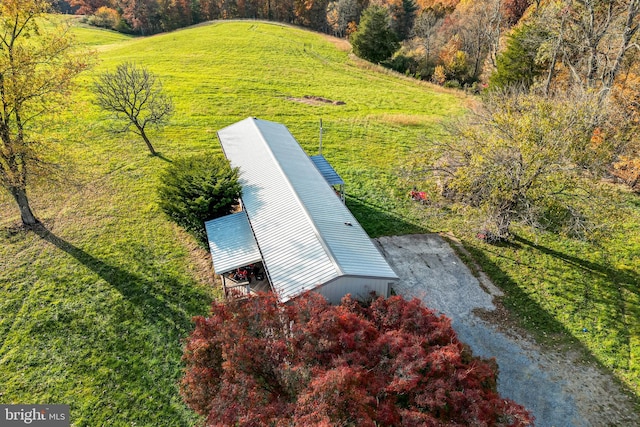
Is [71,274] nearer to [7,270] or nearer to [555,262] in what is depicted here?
[7,270]

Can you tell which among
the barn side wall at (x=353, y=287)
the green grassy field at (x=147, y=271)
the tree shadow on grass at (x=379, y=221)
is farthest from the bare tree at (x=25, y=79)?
the tree shadow on grass at (x=379, y=221)

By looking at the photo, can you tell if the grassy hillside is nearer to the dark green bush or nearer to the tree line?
the dark green bush

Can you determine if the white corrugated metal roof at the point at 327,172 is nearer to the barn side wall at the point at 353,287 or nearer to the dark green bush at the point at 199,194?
the dark green bush at the point at 199,194

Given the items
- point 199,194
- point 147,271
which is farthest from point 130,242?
point 199,194

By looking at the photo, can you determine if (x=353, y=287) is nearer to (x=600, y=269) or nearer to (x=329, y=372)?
(x=329, y=372)

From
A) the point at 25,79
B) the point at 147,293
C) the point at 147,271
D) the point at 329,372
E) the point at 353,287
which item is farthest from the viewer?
the point at 147,271
